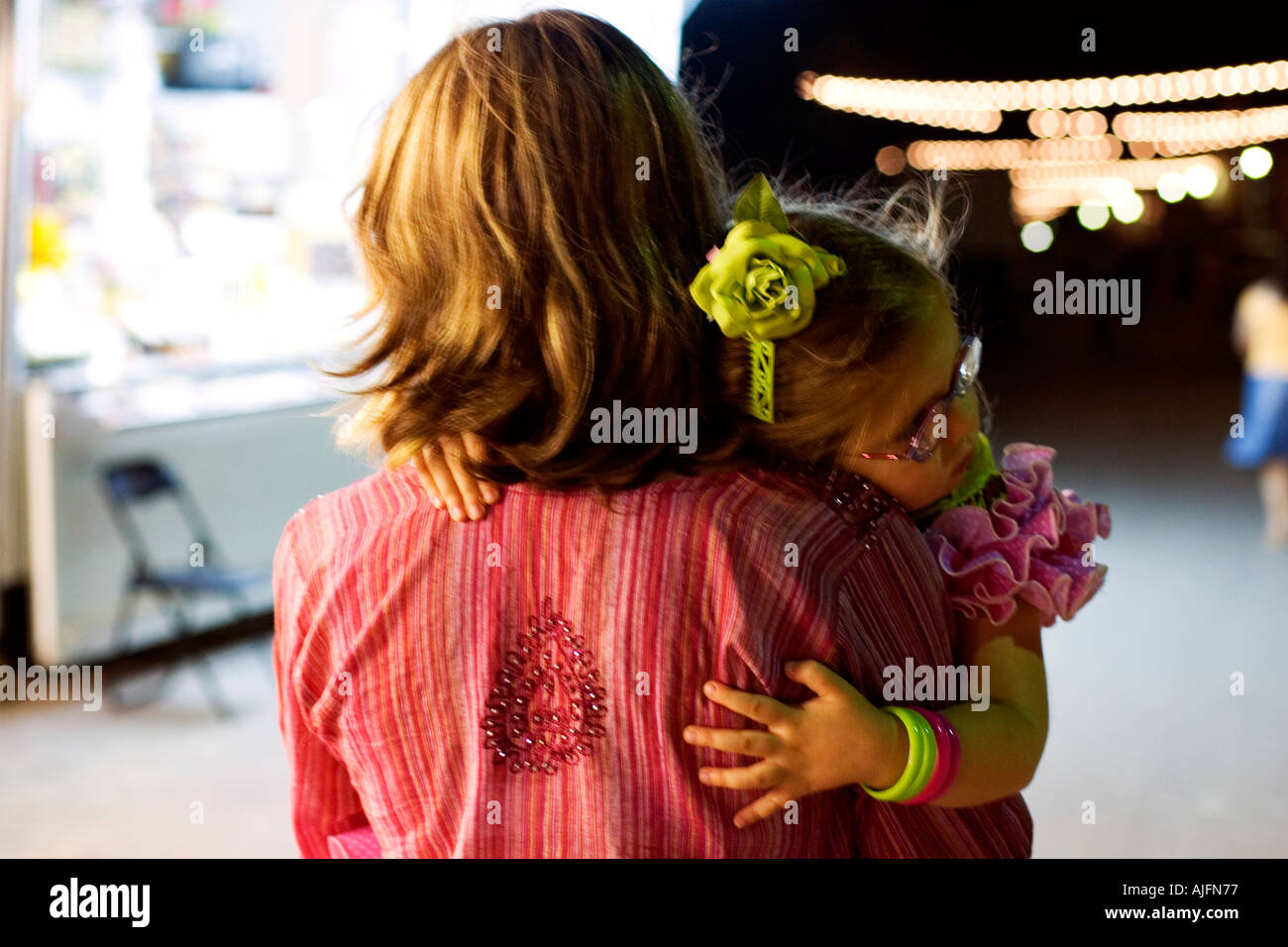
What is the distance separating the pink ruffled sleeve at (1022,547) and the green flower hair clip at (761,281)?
273mm

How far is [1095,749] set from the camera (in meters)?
3.86

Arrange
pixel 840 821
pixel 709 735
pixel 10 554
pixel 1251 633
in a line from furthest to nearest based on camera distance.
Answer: pixel 1251 633, pixel 10 554, pixel 840 821, pixel 709 735

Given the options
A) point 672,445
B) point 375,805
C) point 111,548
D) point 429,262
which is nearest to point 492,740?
point 375,805

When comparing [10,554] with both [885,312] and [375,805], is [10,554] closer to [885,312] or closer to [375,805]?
[375,805]

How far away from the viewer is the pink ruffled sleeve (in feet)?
3.67

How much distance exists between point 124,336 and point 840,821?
408 centimetres

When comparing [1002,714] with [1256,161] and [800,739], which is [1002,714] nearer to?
[800,739]

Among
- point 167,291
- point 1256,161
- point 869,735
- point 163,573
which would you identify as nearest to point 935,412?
point 869,735

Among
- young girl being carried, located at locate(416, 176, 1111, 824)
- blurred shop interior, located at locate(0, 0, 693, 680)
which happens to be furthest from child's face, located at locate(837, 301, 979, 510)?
blurred shop interior, located at locate(0, 0, 693, 680)


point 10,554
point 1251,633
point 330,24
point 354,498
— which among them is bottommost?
point 1251,633

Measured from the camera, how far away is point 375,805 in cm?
110

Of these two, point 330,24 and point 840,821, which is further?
Result: point 330,24

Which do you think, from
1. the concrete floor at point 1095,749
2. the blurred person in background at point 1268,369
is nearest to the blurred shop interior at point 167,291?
the concrete floor at point 1095,749

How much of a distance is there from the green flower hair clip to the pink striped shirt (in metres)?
0.11
